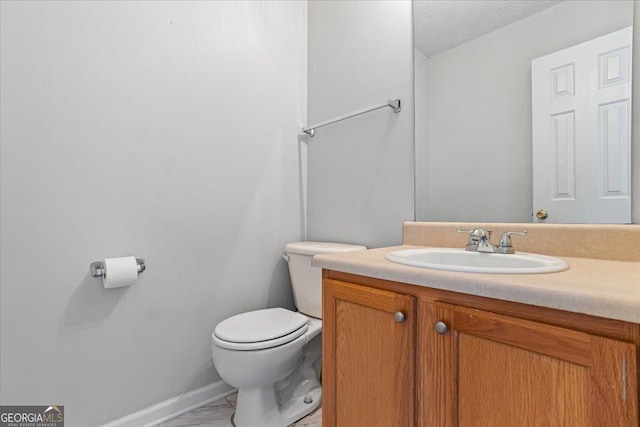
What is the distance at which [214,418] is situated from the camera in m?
1.39

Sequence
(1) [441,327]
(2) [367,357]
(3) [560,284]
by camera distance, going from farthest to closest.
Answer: (2) [367,357] < (1) [441,327] < (3) [560,284]

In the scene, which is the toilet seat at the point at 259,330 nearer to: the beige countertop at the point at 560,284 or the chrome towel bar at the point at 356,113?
the beige countertop at the point at 560,284

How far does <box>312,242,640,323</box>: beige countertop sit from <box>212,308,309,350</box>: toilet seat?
0.56 m

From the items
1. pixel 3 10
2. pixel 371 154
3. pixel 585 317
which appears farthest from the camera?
pixel 371 154

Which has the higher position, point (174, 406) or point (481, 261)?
point (481, 261)

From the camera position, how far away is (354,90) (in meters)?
1.66

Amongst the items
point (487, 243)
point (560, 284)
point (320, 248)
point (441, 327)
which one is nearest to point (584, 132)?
point (487, 243)

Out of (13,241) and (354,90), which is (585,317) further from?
(13,241)

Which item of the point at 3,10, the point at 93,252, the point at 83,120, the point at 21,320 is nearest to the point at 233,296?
the point at 93,252

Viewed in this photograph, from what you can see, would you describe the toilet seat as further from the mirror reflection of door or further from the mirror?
the mirror reflection of door

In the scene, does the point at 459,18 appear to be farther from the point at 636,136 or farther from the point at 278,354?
the point at 278,354

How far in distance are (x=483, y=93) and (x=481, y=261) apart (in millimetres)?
677

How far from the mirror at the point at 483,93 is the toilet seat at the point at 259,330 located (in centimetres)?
75

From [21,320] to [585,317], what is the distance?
1.61 metres
